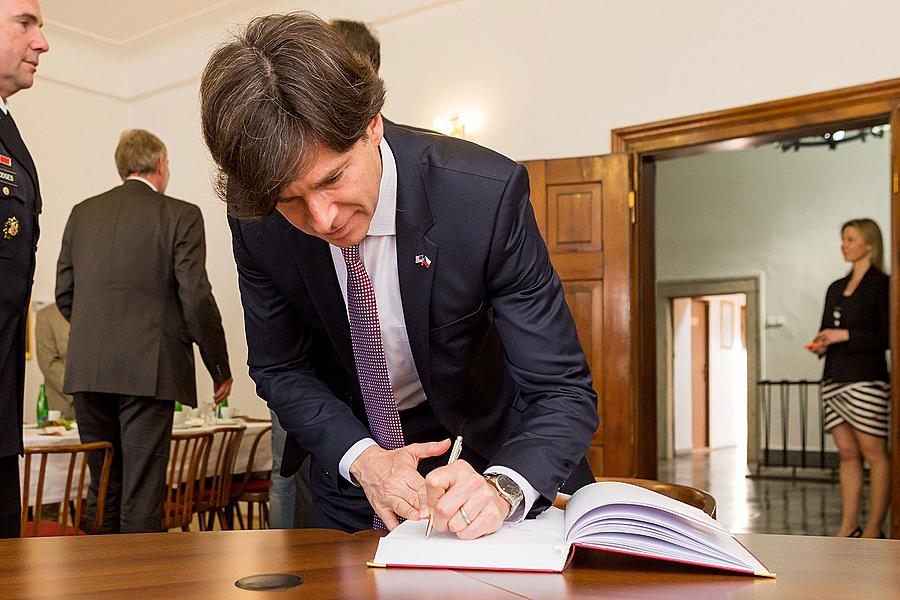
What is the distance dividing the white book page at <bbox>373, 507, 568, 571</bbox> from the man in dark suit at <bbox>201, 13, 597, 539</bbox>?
0.03m

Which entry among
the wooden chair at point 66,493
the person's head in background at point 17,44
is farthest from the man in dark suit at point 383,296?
the wooden chair at point 66,493

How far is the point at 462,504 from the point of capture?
1155 mm

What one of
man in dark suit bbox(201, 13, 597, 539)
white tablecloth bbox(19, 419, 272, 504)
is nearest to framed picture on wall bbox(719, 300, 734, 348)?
white tablecloth bbox(19, 419, 272, 504)

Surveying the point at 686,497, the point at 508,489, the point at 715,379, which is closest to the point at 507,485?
the point at 508,489

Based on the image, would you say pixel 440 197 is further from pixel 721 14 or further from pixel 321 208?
pixel 721 14

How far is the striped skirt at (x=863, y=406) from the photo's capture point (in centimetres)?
523

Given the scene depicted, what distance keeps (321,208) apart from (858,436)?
4.89 m

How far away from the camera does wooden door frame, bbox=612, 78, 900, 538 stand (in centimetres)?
425

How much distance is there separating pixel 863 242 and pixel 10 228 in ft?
16.1

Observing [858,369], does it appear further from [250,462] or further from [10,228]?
[10,228]

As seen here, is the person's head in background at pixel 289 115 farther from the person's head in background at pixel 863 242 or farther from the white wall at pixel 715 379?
the white wall at pixel 715 379

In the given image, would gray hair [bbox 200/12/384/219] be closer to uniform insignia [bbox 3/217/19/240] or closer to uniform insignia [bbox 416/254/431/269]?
uniform insignia [bbox 416/254/431/269]

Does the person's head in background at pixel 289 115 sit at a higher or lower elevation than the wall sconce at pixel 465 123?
lower

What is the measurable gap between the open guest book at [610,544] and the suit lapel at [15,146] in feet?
5.40
